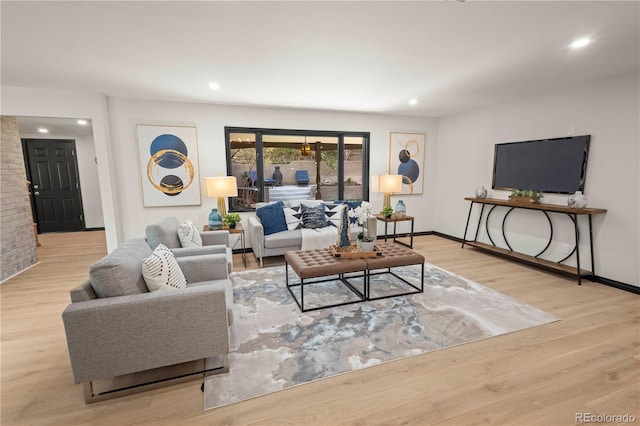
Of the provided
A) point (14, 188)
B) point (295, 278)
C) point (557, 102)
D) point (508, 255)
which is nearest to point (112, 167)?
point (14, 188)

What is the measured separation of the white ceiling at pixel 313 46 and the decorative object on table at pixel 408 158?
1.75 meters

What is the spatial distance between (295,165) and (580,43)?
423 centimetres

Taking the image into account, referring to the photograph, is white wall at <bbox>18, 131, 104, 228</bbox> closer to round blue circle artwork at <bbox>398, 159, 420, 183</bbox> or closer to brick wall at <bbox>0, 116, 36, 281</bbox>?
brick wall at <bbox>0, 116, 36, 281</bbox>

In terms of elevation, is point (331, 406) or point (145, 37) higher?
point (145, 37)

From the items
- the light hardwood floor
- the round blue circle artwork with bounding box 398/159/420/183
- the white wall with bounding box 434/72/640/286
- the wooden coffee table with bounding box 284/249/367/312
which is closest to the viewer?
the light hardwood floor

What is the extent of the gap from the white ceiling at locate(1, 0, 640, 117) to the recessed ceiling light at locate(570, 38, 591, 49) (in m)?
0.06

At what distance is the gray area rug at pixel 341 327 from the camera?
1.96 meters

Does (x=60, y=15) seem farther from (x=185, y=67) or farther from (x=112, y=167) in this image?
(x=112, y=167)

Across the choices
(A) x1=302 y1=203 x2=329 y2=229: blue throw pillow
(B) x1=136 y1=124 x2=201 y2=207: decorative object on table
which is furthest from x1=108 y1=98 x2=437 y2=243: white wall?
(A) x1=302 y1=203 x2=329 y2=229: blue throw pillow

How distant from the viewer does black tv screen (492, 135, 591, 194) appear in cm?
359

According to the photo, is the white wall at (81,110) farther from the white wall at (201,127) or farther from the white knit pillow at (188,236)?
the white knit pillow at (188,236)

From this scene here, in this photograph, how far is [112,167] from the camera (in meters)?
4.15

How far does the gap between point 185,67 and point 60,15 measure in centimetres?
104

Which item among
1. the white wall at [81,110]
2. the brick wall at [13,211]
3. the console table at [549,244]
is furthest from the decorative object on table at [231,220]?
the console table at [549,244]
